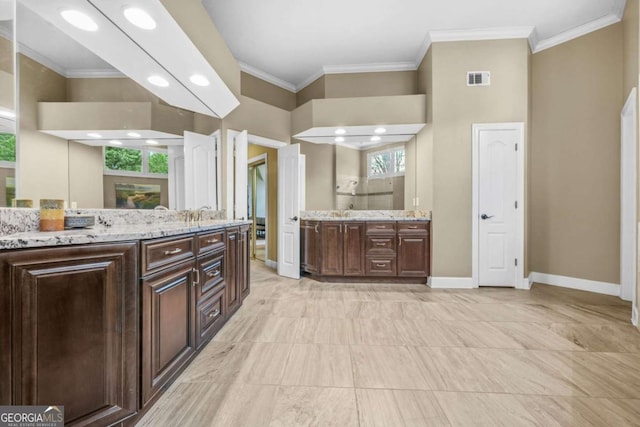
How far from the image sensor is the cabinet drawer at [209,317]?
1812 mm

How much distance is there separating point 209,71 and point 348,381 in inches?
110

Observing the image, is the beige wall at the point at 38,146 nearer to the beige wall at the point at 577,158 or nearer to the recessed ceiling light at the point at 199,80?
the recessed ceiling light at the point at 199,80

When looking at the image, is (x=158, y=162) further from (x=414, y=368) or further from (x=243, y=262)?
(x=414, y=368)

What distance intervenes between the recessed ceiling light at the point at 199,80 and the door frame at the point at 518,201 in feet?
10.9

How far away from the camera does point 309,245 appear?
412 centimetres

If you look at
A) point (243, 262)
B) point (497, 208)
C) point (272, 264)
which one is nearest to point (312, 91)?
point (272, 264)

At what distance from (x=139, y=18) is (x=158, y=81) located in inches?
23.0

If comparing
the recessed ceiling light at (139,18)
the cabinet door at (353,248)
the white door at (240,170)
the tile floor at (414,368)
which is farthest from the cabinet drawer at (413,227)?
the recessed ceiling light at (139,18)

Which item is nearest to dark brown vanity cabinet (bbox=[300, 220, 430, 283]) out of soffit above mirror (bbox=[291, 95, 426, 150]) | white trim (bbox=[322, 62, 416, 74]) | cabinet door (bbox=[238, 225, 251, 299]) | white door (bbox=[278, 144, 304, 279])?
white door (bbox=[278, 144, 304, 279])

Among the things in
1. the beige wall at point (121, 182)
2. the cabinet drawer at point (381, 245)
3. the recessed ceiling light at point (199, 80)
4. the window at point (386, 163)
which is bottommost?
the cabinet drawer at point (381, 245)

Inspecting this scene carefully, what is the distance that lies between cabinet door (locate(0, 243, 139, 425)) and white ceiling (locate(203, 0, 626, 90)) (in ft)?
10.5

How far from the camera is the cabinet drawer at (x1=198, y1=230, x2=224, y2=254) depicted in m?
1.82

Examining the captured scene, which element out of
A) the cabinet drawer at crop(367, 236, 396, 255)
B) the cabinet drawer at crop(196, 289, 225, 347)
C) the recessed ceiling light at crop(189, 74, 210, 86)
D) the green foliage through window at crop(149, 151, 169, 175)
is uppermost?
the recessed ceiling light at crop(189, 74, 210, 86)

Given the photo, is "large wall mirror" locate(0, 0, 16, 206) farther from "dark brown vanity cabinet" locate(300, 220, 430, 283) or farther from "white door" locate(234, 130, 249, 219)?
"dark brown vanity cabinet" locate(300, 220, 430, 283)
